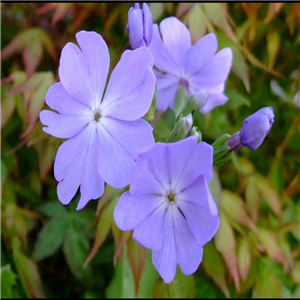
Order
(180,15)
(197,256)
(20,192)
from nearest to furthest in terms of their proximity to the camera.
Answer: (197,256) < (180,15) < (20,192)

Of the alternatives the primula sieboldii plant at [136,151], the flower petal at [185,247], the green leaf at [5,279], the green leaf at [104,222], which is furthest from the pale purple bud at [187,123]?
the green leaf at [5,279]

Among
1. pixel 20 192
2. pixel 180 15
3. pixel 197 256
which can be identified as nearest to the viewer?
pixel 197 256

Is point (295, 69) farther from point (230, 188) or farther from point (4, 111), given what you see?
point (4, 111)

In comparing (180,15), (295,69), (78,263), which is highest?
(180,15)

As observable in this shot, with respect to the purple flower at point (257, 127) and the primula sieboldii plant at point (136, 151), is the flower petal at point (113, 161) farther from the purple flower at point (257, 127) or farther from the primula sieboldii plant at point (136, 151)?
the purple flower at point (257, 127)

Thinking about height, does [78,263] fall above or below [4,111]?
below

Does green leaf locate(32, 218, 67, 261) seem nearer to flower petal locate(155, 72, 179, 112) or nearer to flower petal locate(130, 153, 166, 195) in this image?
flower petal locate(155, 72, 179, 112)

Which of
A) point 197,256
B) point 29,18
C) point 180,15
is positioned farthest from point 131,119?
point 29,18

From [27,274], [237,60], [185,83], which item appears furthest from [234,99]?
[27,274]
